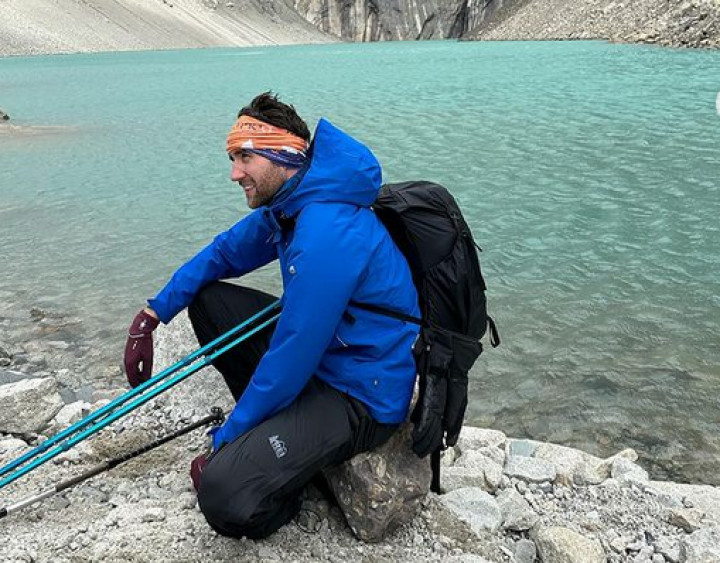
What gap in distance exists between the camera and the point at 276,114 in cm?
384

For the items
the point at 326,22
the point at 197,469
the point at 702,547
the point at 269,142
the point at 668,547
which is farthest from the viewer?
the point at 326,22

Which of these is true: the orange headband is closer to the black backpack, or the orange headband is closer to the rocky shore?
the black backpack

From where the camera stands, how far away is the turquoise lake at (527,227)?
7.45 meters

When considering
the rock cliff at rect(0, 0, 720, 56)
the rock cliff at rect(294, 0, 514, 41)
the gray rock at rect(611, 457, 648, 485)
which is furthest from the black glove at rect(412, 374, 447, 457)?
the rock cliff at rect(294, 0, 514, 41)

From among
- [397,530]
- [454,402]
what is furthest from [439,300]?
[397,530]

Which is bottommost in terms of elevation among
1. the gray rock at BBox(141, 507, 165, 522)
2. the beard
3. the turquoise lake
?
the turquoise lake

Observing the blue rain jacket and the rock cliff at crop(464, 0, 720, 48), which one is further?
the rock cliff at crop(464, 0, 720, 48)

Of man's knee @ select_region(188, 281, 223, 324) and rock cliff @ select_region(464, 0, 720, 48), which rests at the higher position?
man's knee @ select_region(188, 281, 223, 324)

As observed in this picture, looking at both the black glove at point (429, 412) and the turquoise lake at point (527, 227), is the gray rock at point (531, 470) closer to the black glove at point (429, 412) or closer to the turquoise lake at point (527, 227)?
the black glove at point (429, 412)

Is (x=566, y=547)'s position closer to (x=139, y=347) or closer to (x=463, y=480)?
(x=463, y=480)

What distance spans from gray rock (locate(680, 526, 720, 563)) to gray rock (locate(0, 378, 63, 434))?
15.7ft

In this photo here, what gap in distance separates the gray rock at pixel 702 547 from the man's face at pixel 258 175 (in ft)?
9.91

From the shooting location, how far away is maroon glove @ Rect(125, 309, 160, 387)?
470cm

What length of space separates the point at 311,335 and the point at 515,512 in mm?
1909
